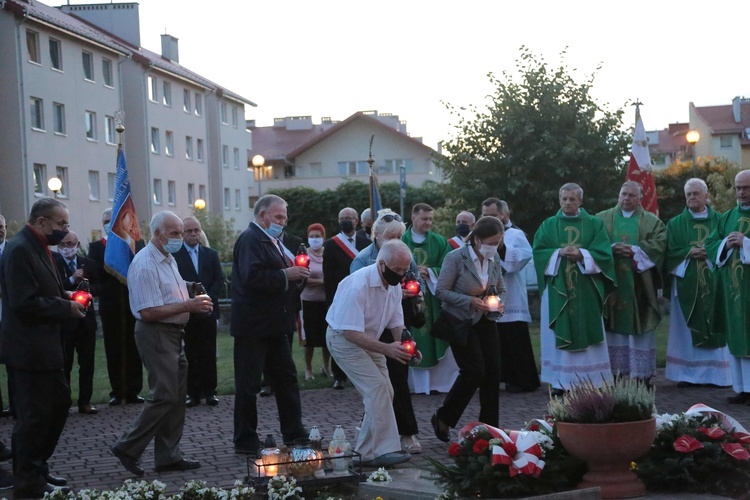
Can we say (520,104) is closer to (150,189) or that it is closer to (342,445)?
(342,445)

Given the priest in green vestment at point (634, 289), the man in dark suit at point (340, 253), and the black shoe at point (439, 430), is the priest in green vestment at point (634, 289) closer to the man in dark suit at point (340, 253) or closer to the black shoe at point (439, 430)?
the man in dark suit at point (340, 253)

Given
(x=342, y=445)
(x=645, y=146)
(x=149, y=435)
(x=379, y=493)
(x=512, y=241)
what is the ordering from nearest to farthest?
(x=379, y=493) → (x=342, y=445) → (x=149, y=435) → (x=512, y=241) → (x=645, y=146)

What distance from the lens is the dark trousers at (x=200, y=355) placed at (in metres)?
12.6

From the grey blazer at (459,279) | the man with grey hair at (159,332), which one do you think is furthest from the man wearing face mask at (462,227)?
the man with grey hair at (159,332)

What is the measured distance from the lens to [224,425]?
1111 cm

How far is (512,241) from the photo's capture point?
522 inches

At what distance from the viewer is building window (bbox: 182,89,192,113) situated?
64.8 metres

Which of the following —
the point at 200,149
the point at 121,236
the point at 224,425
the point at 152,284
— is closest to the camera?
the point at 152,284

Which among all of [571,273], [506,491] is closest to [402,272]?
[506,491]

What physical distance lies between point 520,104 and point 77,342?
19.2m

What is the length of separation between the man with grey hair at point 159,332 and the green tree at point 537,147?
67.9 feet

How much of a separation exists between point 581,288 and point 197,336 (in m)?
4.63

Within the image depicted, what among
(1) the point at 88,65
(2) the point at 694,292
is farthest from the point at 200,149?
(2) the point at 694,292

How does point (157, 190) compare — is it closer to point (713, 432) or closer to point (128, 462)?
point (128, 462)
